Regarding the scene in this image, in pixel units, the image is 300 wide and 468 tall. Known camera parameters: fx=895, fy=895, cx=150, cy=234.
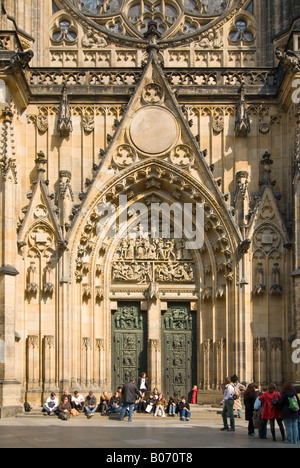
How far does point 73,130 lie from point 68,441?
43.5ft

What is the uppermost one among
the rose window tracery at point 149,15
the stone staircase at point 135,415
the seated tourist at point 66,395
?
the rose window tracery at point 149,15

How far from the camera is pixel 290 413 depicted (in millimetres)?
16891

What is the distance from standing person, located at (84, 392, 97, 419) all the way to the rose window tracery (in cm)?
1186

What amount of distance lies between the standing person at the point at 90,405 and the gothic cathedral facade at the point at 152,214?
1.39m

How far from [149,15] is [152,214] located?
271 inches

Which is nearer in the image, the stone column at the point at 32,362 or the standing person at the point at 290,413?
the standing person at the point at 290,413

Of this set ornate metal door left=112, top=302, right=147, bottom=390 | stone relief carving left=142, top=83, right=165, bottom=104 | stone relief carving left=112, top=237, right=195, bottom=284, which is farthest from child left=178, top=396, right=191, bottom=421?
stone relief carving left=142, top=83, right=165, bottom=104

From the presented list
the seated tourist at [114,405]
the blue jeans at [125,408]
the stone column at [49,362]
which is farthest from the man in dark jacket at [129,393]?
the stone column at [49,362]

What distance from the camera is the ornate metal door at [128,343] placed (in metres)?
27.6

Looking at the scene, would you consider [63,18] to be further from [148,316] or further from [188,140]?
[148,316]

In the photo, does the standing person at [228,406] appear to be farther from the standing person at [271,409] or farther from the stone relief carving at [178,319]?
the stone relief carving at [178,319]

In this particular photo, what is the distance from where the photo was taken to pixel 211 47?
1160 inches
